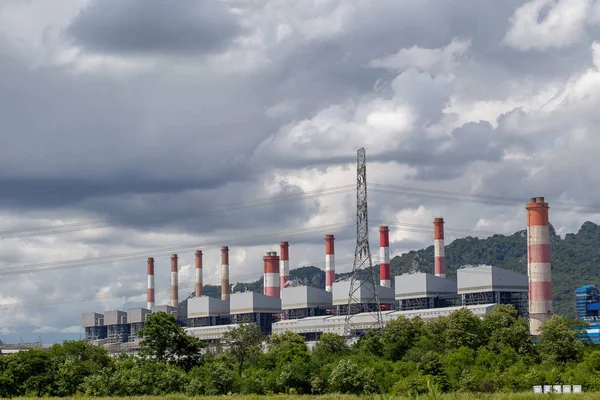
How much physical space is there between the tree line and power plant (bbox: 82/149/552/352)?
15.0m

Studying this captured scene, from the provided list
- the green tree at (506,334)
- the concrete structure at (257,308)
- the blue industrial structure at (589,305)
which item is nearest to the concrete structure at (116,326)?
the concrete structure at (257,308)

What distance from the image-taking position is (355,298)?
13188 centimetres

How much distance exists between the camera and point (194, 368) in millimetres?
71750

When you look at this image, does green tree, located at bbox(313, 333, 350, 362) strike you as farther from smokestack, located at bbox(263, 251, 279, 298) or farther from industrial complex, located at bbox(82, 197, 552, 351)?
smokestack, located at bbox(263, 251, 279, 298)

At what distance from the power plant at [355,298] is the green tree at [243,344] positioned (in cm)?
1784

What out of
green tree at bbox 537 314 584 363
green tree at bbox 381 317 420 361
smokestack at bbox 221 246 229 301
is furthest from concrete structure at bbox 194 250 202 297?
green tree at bbox 537 314 584 363

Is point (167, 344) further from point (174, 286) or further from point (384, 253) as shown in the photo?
point (174, 286)

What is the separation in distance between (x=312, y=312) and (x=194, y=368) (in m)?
72.5

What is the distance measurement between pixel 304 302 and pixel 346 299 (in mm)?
10313

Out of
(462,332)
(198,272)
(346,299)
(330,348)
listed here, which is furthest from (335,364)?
(198,272)

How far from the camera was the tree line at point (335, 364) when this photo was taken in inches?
2574

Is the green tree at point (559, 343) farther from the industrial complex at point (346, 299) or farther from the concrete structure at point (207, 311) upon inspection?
the concrete structure at point (207, 311)

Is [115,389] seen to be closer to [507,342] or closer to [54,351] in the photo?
[54,351]

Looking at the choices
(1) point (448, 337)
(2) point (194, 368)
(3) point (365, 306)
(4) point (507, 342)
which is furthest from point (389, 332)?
(3) point (365, 306)
